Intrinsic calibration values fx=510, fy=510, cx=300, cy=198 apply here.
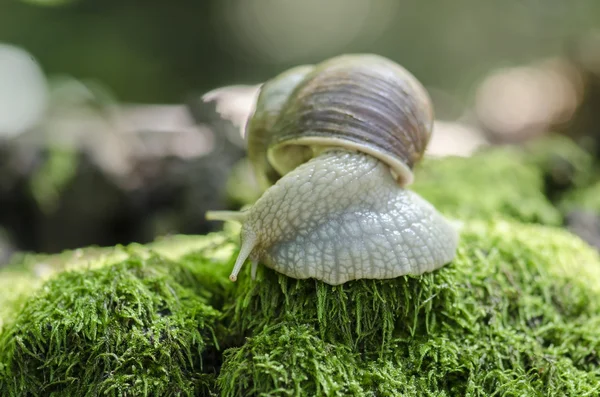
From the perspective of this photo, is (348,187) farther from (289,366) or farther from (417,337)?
(289,366)

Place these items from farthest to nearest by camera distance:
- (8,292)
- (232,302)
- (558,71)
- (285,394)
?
(558,71)
(8,292)
(232,302)
(285,394)

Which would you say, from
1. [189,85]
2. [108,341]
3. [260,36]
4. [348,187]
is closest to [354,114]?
[348,187]

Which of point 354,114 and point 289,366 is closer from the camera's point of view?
point 289,366

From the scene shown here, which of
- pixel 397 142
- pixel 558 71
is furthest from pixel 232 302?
pixel 558 71

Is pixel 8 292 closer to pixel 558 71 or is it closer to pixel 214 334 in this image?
pixel 214 334

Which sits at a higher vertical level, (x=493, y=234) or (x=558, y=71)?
(x=558, y=71)

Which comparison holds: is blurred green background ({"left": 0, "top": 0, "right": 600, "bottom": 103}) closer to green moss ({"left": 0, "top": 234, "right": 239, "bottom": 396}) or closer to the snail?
the snail

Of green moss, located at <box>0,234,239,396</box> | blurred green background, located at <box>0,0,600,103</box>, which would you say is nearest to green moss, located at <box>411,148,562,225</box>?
green moss, located at <box>0,234,239,396</box>
